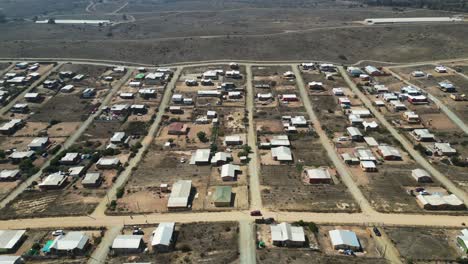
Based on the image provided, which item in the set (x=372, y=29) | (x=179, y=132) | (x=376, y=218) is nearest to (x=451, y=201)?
(x=376, y=218)

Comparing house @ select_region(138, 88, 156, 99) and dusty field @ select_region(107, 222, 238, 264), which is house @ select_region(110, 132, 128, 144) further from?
dusty field @ select_region(107, 222, 238, 264)

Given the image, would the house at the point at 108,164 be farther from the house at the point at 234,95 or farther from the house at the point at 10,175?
the house at the point at 234,95

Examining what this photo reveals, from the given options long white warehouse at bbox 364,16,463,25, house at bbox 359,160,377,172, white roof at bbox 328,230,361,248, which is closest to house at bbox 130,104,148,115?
house at bbox 359,160,377,172

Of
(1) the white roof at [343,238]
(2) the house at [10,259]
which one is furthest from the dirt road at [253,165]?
(2) the house at [10,259]

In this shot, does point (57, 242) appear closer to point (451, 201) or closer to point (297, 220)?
point (297, 220)

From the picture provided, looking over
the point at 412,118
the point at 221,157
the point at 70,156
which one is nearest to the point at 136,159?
the point at 70,156

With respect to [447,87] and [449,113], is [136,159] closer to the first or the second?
[449,113]
